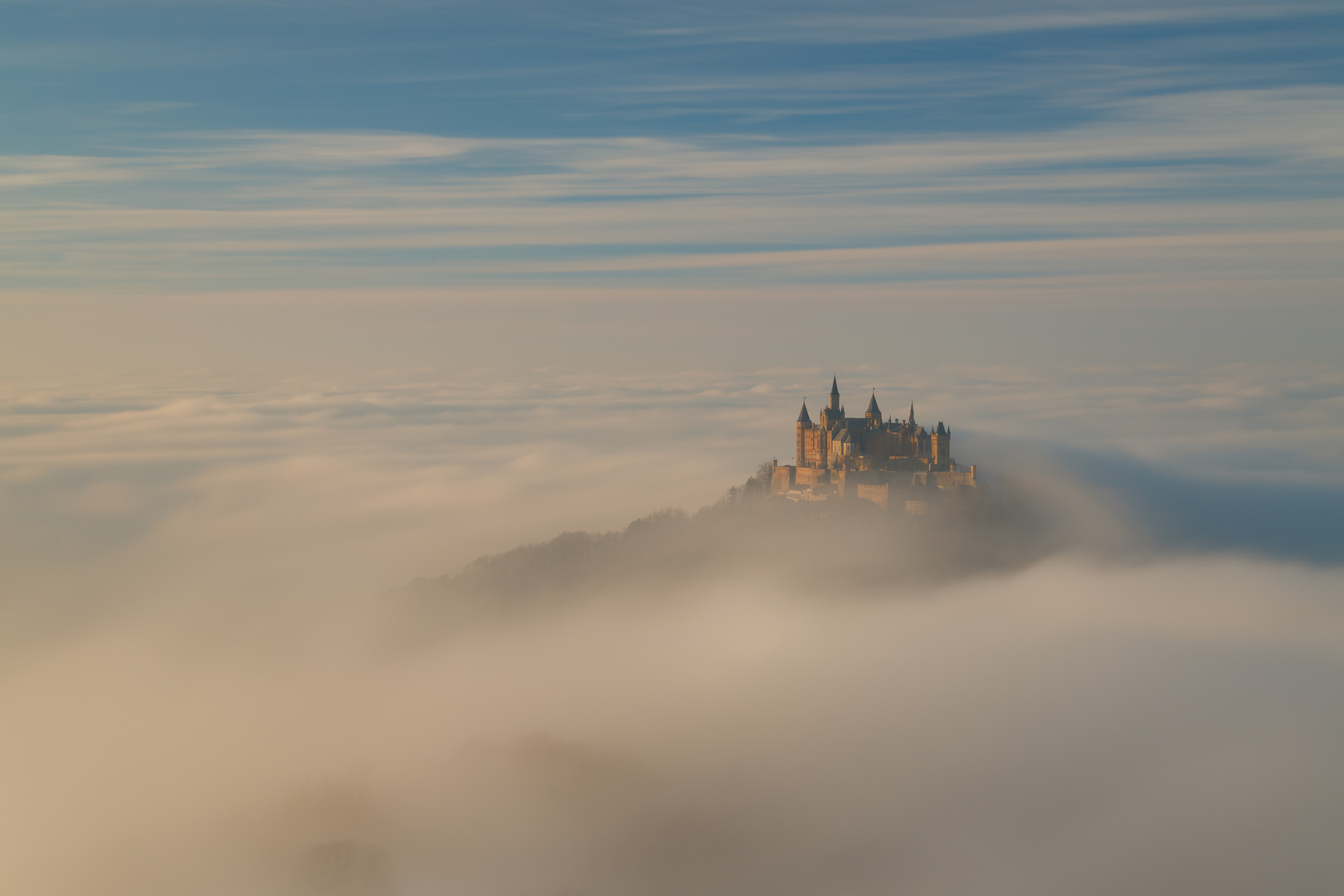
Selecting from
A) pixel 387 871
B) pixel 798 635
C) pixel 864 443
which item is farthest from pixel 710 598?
pixel 387 871

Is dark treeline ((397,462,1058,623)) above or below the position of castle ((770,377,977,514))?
below

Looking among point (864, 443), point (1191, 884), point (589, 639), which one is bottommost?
point (1191, 884)

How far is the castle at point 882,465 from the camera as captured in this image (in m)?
104

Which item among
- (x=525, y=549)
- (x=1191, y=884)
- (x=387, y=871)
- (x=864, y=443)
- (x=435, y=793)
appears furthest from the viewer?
(x=525, y=549)

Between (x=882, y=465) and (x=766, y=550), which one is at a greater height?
(x=882, y=465)

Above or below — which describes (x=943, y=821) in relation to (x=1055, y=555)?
below

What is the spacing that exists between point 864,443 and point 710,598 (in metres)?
32.9

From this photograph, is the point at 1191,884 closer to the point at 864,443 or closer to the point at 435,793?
the point at 864,443

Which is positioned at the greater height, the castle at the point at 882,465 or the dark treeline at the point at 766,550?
the castle at the point at 882,465

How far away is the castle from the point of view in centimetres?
10444

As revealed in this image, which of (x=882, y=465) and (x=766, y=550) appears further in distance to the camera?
(x=766, y=550)

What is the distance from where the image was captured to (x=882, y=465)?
105 metres

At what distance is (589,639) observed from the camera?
13962 cm

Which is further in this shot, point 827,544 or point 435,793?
point 435,793
